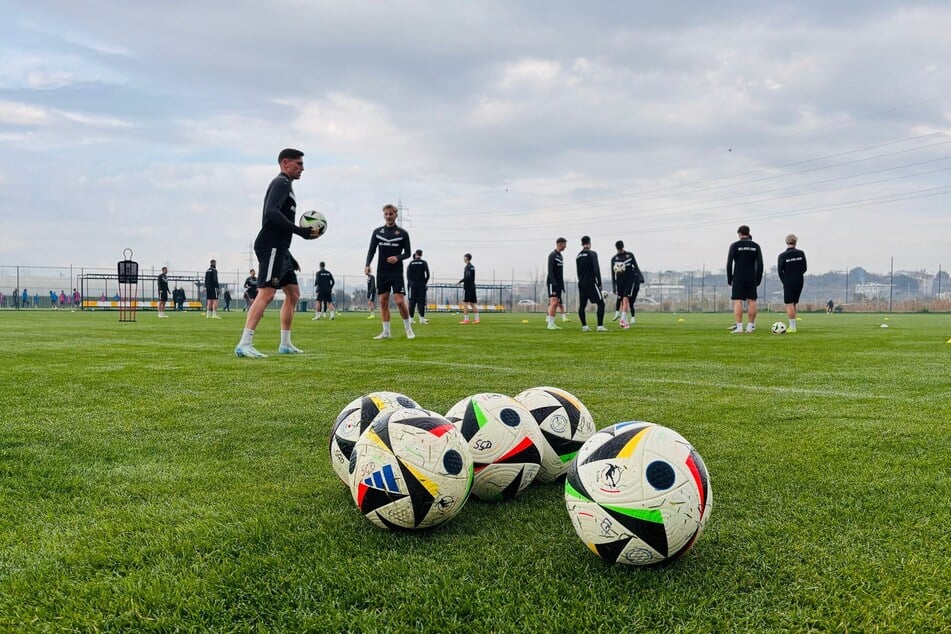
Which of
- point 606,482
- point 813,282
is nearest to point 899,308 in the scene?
point 813,282

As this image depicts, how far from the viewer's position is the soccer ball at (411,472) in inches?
95.6

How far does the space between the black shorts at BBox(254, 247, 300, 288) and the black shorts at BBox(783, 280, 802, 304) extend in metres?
12.2

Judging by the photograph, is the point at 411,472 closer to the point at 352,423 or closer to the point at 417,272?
the point at 352,423

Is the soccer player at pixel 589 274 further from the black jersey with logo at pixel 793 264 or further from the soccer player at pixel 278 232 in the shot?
the soccer player at pixel 278 232

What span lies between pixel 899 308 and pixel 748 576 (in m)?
59.4

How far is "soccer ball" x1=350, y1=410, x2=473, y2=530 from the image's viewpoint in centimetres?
243

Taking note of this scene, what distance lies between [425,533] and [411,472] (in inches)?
10.2

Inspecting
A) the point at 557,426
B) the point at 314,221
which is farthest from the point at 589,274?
the point at 557,426

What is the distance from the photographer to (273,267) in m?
7.86

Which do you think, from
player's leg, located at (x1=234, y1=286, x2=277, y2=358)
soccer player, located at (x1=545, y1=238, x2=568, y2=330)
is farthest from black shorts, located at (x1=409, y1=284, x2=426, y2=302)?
player's leg, located at (x1=234, y1=286, x2=277, y2=358)

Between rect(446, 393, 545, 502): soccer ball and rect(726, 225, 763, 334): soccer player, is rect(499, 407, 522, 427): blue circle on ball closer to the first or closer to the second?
rect(446, 393, 545, 502): soccer ball

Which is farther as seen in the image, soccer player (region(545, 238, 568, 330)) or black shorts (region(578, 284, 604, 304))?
soccer player (region(545, 238, 568, 330))

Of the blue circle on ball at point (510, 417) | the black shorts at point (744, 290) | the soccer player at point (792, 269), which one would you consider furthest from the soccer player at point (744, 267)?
the blue circle on ball at point (510, 417)

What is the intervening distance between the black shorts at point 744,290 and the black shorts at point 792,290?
1.11 m
